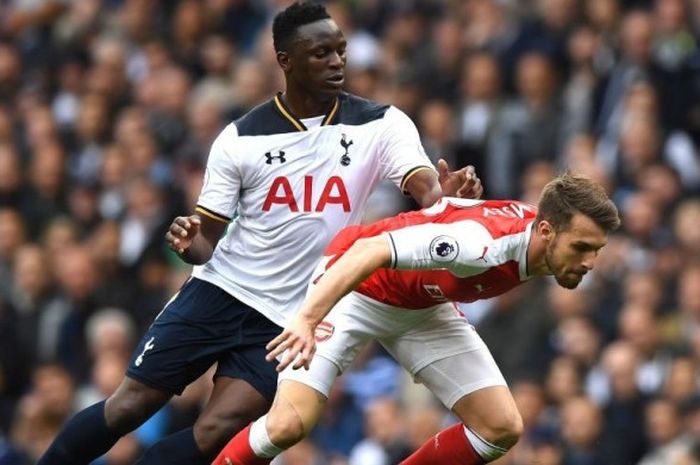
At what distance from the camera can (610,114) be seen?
45.8 ft

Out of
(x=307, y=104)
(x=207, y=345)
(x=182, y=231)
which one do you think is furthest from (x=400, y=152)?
(x=207, y=345)

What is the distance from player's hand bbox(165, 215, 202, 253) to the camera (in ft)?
28.9

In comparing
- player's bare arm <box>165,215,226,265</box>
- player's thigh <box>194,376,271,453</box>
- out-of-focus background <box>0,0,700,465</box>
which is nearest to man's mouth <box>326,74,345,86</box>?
player's bare arm <box>165,215,226,265</box>

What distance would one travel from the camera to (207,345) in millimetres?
9172

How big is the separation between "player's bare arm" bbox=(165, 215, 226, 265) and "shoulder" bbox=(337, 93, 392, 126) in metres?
0.80

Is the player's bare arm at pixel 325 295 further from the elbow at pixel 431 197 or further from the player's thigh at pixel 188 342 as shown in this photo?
the player's thigh at pixel 188 342

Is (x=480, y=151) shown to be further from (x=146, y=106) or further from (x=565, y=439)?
(x=146, y=106)

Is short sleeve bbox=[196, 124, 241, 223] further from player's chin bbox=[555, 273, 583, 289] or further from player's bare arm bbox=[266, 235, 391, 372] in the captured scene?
player's chin bbox=[555, 273, 583, 289]

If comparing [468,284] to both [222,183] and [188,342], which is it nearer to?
[222,183]

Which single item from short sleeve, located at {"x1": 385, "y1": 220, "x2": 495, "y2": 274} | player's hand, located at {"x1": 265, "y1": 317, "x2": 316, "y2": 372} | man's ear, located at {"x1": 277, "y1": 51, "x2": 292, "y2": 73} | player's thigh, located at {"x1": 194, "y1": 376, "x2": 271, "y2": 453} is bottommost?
player's thigh, located at {"x1": 194, "y1": 376, "x2": 271, "y2": 453}

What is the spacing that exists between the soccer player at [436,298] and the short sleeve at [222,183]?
0.56 meters

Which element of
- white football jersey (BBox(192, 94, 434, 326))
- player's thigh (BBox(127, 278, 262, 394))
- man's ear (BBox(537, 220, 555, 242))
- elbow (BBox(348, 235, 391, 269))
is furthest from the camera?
player's thigh (BBox(127, 278, 262, 394))

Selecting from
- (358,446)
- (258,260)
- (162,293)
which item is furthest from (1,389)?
(258,260)

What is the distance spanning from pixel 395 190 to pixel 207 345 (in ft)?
16.8
